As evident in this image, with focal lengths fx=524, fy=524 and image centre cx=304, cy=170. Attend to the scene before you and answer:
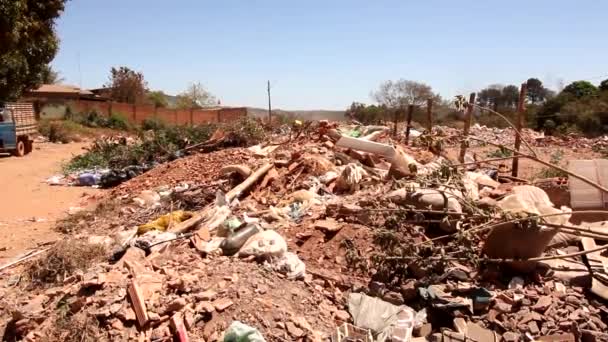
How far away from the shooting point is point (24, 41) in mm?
11820

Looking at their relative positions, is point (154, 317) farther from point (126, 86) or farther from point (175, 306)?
point (126, 86)

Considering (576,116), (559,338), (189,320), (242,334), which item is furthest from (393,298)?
(576,116)

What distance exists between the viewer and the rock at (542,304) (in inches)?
136

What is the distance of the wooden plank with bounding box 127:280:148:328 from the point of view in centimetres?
329

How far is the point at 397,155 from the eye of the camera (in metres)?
6.66

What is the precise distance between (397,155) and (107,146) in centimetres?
866

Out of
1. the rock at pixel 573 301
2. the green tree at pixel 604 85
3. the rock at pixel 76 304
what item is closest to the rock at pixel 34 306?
the rock at pixel 76 304

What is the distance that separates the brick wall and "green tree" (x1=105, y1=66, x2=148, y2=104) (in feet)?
35.3

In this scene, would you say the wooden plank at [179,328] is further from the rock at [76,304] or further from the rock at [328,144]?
the rock at [328,144]

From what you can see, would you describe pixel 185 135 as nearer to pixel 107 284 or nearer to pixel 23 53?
pixel 23 53

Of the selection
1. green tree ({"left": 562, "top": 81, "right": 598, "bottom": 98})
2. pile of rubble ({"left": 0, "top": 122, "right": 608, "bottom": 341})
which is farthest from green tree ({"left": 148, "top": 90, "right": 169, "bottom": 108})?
pile of rubble ({"left": 0, "top": 122, "right": 608, "bottom": 341})

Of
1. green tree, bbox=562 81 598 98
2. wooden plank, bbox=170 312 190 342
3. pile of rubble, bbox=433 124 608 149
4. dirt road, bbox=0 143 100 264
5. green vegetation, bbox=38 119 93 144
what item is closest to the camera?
wooden plank, bbox=170 312 190 342

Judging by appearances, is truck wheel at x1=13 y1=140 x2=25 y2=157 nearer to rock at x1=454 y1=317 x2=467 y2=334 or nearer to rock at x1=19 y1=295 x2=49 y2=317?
rock at x1=19 y1=295 x2=49 y2=317

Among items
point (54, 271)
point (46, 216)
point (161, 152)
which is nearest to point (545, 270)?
point (54, 271)
